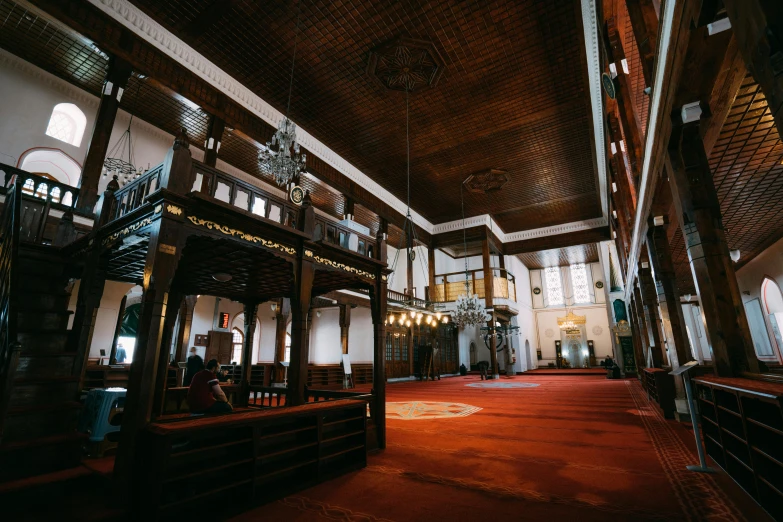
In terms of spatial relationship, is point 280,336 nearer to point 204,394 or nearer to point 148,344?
point 204,394

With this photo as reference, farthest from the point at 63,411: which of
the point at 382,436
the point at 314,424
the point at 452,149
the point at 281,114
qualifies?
the point at 452,149

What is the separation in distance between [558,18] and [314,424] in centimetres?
738

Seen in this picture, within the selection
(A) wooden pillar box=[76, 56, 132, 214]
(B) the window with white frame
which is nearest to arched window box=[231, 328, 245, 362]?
(A) wooden pillar box=[76, 56, 132, 214]

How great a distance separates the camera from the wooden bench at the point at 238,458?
86.4 inches

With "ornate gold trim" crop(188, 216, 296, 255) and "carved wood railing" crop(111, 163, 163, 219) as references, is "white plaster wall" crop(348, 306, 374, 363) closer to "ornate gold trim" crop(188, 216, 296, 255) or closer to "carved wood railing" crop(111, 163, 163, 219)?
"ornate gold trim" crop(188, 216, 296, 255)

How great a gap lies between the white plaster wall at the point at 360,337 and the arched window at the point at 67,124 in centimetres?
1004

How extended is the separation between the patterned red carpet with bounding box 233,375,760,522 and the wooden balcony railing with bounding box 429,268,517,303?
34.7 ft

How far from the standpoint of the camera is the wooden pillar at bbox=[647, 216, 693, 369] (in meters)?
4.86

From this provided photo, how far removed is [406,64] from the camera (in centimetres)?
712

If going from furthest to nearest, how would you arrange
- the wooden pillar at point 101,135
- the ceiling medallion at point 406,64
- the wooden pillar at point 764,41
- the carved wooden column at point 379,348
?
1. the ceiling medallion at point 406,64
2. the wooden pillar at point 101,135
3. the carved wooden column at point 379,348
4. the wooden pillar at point 764,41

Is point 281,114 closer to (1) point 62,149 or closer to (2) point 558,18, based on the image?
(1) point 62,149

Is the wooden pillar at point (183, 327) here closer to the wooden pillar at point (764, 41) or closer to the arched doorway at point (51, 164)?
the arched doorway at point (51, 164)

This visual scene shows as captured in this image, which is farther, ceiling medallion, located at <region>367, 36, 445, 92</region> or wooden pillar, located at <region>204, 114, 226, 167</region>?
wooden pillar, located at <region>204, 114, 226, 167</region>

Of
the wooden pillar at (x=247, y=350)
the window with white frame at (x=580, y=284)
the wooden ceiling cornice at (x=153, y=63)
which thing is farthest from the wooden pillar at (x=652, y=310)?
the window with white frame at (x=580, y=284)
